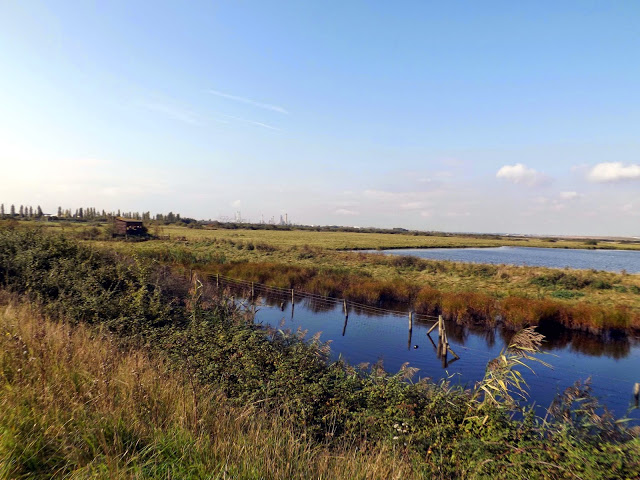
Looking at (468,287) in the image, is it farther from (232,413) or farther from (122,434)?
(122,434)

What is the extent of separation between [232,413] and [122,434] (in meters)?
1.58

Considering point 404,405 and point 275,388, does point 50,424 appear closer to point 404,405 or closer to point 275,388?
point 275,388

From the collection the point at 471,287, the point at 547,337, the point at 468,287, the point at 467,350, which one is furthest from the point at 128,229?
the point at 547,337

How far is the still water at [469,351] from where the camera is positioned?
14391mm

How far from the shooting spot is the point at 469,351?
60.2 ft

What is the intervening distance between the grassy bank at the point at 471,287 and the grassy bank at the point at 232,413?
1770 centimetres

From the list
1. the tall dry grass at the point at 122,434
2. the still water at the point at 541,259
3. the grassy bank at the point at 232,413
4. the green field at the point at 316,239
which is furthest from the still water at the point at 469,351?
the green field at the point at 316,239

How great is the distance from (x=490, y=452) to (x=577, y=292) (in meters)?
29.7

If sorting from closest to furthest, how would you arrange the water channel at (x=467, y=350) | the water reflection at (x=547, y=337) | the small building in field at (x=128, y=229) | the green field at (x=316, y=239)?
the water channel at (x=467, y=350), the water reflection at (x=547, y=337), the small building in field at (x=128, y=229), the green field at (x=316, y=239)

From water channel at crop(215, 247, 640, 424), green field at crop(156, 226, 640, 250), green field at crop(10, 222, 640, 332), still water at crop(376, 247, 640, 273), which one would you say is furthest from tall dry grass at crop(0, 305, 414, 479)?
green field at crop(156, 226, 640, 250)

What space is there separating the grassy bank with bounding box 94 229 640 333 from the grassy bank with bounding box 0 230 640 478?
58.1 feet

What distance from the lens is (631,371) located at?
16.0 meters

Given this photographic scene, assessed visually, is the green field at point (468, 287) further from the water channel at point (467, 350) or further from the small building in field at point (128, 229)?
the small building in field at point (128, 229)

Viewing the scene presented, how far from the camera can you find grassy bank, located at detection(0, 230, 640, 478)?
124 inches
